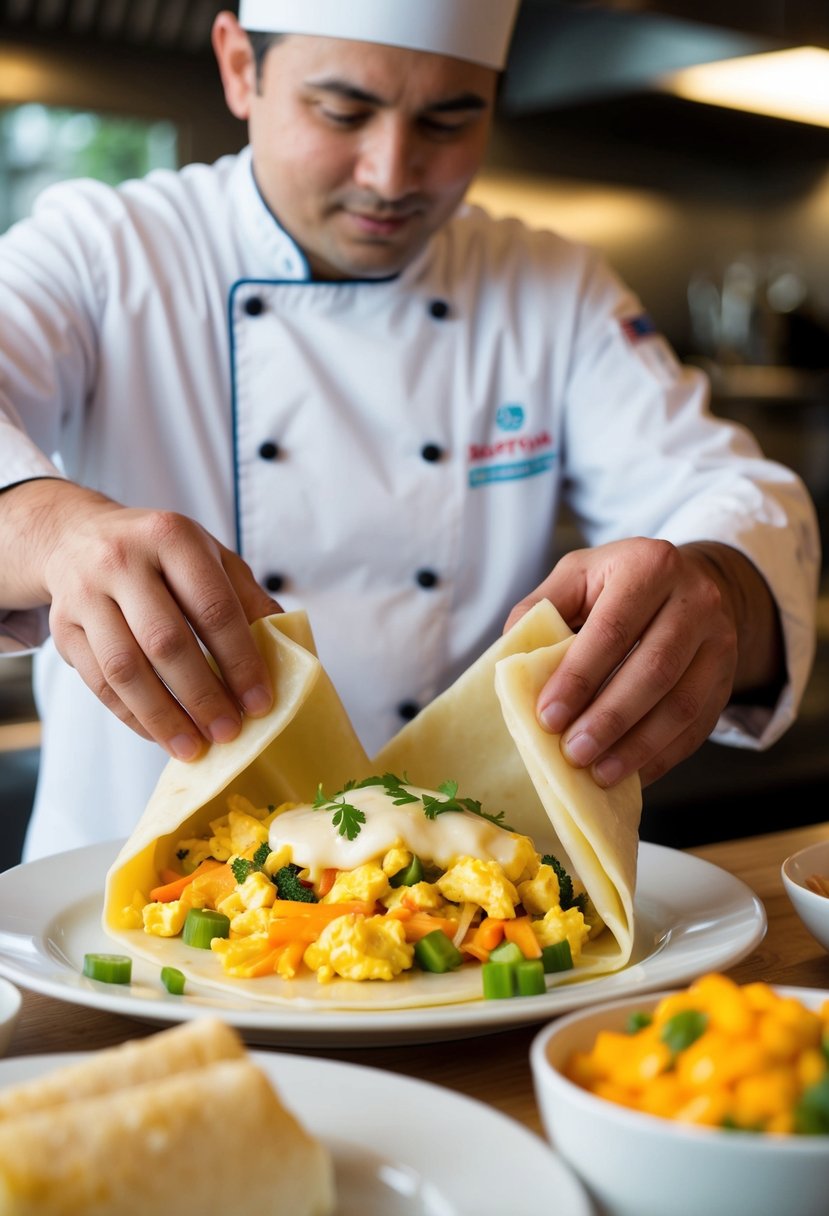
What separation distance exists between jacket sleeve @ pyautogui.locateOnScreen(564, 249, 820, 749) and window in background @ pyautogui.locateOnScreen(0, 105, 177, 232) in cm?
190

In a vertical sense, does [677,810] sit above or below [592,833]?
below

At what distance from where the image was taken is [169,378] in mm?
2164

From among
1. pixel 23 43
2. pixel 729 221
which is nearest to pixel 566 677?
pixel 23 43

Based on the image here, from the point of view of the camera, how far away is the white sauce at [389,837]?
122 centimetres

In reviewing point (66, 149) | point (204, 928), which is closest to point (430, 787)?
point (204, 928)

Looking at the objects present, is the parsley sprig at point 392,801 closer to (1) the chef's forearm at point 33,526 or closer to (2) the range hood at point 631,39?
(1) the chef's forearm at point 33,526

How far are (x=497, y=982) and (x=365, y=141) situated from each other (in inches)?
52.5

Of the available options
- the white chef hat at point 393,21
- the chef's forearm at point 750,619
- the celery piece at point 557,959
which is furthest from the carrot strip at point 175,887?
the white chef hat at point 393,21

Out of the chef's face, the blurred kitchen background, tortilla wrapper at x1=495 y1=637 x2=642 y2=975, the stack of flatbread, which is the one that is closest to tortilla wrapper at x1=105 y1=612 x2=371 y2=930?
tortilla wrapper at x1=495 y1=637 x2=642 y2=975

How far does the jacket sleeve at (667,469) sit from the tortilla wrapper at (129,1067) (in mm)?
1289

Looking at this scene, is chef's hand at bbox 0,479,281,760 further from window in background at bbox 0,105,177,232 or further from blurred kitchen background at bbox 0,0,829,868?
window in background at bbox 0,105,177,232

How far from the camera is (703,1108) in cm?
70

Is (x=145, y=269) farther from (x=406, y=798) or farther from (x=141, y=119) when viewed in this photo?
(x=141, y=119)

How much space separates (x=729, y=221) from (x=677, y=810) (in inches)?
103
